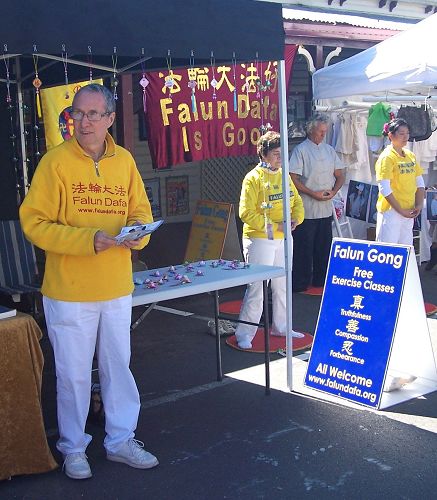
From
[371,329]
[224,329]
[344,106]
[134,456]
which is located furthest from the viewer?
[344,106]

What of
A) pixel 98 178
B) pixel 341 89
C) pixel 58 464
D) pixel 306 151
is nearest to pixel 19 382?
pixel 58 464

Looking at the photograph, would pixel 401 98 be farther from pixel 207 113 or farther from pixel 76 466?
pixel 76 466

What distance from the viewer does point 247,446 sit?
4.36 m

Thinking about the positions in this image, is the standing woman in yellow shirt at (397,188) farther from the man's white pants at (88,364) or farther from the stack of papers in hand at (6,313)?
the stack of papers in hand at (6,313)

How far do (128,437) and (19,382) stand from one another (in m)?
0.70

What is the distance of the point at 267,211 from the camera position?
602cm

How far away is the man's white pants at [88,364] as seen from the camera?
148 inches

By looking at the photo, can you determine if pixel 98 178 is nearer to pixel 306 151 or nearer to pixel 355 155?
pixel 306 151

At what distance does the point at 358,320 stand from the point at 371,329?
13 cm

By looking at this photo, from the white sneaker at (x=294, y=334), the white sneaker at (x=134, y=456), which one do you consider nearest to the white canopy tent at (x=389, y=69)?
the white sneaker at (x=294, y=334)

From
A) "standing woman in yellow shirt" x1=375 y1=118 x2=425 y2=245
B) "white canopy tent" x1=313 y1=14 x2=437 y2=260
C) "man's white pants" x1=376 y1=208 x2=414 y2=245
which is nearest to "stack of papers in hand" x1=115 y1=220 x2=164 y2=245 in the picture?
"standing woman in yellow shirt" x1=375 y1=118 x2=425 y2=245

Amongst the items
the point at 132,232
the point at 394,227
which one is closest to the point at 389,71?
the point at 394,227

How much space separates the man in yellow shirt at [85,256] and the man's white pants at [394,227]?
3.92 m

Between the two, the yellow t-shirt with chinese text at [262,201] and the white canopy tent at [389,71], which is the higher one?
the white canopy tent at [389,71]
